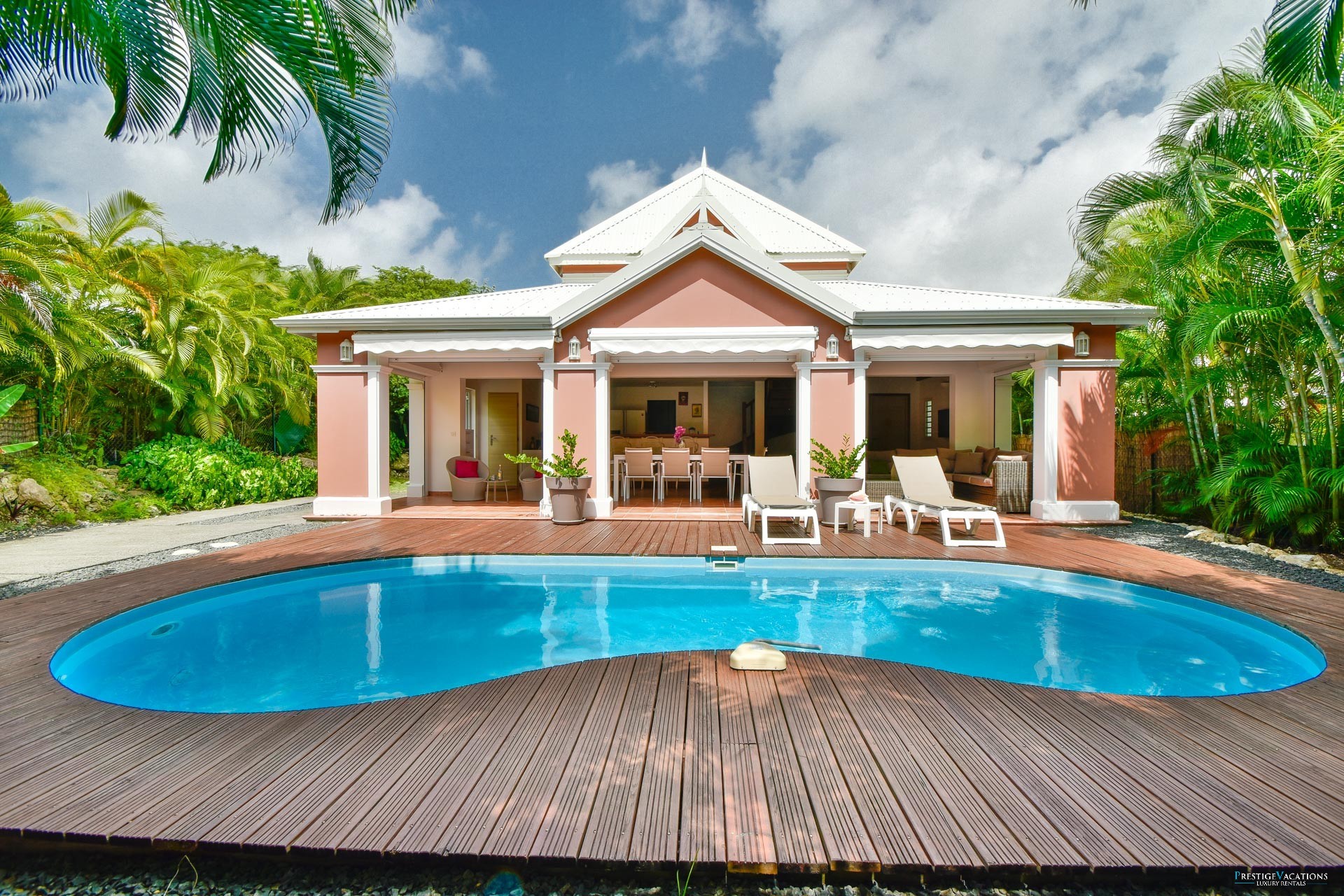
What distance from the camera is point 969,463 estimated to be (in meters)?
15.0

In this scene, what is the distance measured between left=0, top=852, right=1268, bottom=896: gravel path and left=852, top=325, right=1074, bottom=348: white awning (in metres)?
10.00

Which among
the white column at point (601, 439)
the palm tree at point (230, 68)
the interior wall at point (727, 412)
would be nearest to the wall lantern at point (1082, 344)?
the white column at point (601, 439)

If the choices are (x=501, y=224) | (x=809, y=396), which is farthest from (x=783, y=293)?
(x=501, y=224)

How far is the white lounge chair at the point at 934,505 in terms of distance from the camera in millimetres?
9547

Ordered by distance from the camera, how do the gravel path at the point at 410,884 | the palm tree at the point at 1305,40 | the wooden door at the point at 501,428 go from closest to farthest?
the gravel path at the point at 410,884 < the palm tree at the point at 1305,40 < the wooden door at the point at 501,428

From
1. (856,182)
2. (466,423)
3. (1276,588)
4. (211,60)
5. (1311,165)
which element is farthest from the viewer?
(856,182)

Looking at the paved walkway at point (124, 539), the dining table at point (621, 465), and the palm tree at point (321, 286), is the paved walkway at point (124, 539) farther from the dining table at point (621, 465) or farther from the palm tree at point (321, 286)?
the palm tree at point (321, 286)

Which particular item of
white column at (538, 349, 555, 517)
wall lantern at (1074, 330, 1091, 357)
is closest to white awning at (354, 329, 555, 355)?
white column at (538, 349, 555, 517)

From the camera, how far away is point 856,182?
3512 cm

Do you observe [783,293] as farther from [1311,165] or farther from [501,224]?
[501,224]

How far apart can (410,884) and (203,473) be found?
630 inches

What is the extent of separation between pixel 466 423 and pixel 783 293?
9240 millimetres

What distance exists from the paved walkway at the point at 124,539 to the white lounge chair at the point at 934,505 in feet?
37.8

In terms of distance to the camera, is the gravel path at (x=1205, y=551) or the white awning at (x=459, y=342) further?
the white awning at (x=459, y=342)
